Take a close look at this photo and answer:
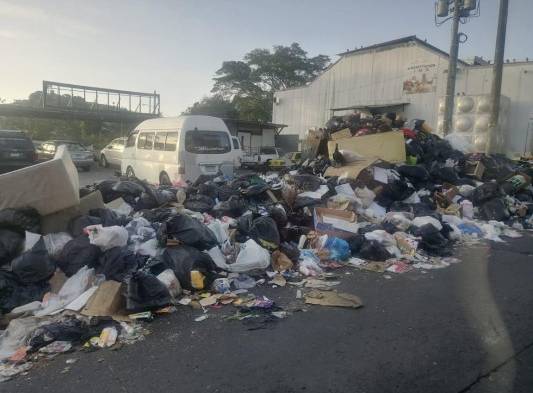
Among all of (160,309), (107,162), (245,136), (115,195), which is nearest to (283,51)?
(245,136)

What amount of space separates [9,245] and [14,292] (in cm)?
52

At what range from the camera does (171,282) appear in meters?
4.02

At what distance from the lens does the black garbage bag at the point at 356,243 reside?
18.2ft

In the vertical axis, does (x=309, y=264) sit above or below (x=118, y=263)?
below

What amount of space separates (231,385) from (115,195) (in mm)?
4443

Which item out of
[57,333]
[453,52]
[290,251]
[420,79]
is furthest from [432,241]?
[420,79]

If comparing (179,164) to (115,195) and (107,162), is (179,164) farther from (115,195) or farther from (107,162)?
(107,162)

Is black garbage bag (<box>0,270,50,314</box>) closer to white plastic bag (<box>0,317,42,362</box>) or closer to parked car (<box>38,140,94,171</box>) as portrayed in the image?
white plastic bag (<box>0,317,42,362</box>)

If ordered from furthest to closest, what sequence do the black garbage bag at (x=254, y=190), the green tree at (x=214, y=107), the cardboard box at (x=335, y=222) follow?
the green tree at (x=214, y=107) → the black garbage bag at (x=254, y=190) → the cardboard box at (x=335, y=222)

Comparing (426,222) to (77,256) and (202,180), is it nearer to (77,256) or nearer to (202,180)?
(202,180)

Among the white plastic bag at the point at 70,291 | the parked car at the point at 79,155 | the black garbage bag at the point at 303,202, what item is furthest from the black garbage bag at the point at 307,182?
the parked car at the point at 79,155

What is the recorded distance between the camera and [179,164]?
9289mm

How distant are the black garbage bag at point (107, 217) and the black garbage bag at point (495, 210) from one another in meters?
6.40

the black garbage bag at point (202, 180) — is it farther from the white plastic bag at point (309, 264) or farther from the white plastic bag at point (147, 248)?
the white plastic bag at point (309, 264)
